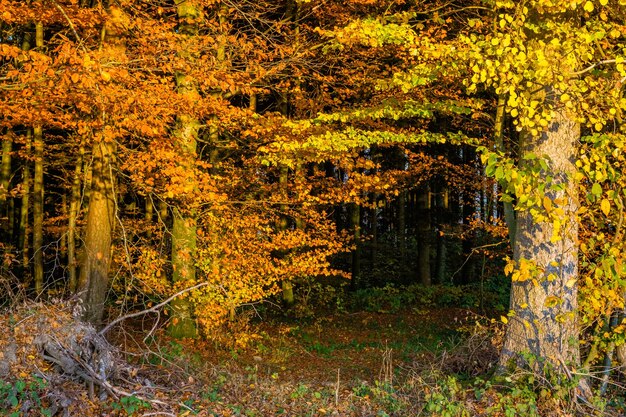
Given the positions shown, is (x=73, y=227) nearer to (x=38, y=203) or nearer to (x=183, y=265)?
(x=183, y=265)

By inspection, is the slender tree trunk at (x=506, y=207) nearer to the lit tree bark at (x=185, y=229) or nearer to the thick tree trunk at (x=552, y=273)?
the thick tree trunk at (x=552, y=273)

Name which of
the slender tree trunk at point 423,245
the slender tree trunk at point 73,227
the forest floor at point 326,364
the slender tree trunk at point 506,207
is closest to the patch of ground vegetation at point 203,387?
the forest floor at point 326,364

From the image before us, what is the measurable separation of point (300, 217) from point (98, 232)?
603 centimetres

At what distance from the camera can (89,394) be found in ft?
21.2

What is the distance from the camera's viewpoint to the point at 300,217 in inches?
641

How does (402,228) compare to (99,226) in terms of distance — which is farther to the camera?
(402,228)

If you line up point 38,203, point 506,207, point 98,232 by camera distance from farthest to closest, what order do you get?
1. point 38,203
2. point 98,232
3. point 506,207

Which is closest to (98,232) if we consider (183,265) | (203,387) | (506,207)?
(183,265)

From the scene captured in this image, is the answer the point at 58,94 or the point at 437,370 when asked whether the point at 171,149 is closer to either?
the point at 58,94

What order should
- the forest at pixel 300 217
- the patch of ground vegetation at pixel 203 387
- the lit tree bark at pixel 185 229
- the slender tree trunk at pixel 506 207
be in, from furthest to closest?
the lit tree bark at pixel 185 229, the slender tree trunk at pixel 506 207, the forest at pixel 300 217, the patch of ground vegetation at pixel 203 387

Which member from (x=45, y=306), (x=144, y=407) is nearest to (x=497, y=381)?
(x=144, y=407)

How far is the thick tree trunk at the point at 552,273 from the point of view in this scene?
7.61 meters

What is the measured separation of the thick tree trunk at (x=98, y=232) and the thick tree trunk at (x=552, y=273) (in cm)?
776

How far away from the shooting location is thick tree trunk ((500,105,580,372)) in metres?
7.61
